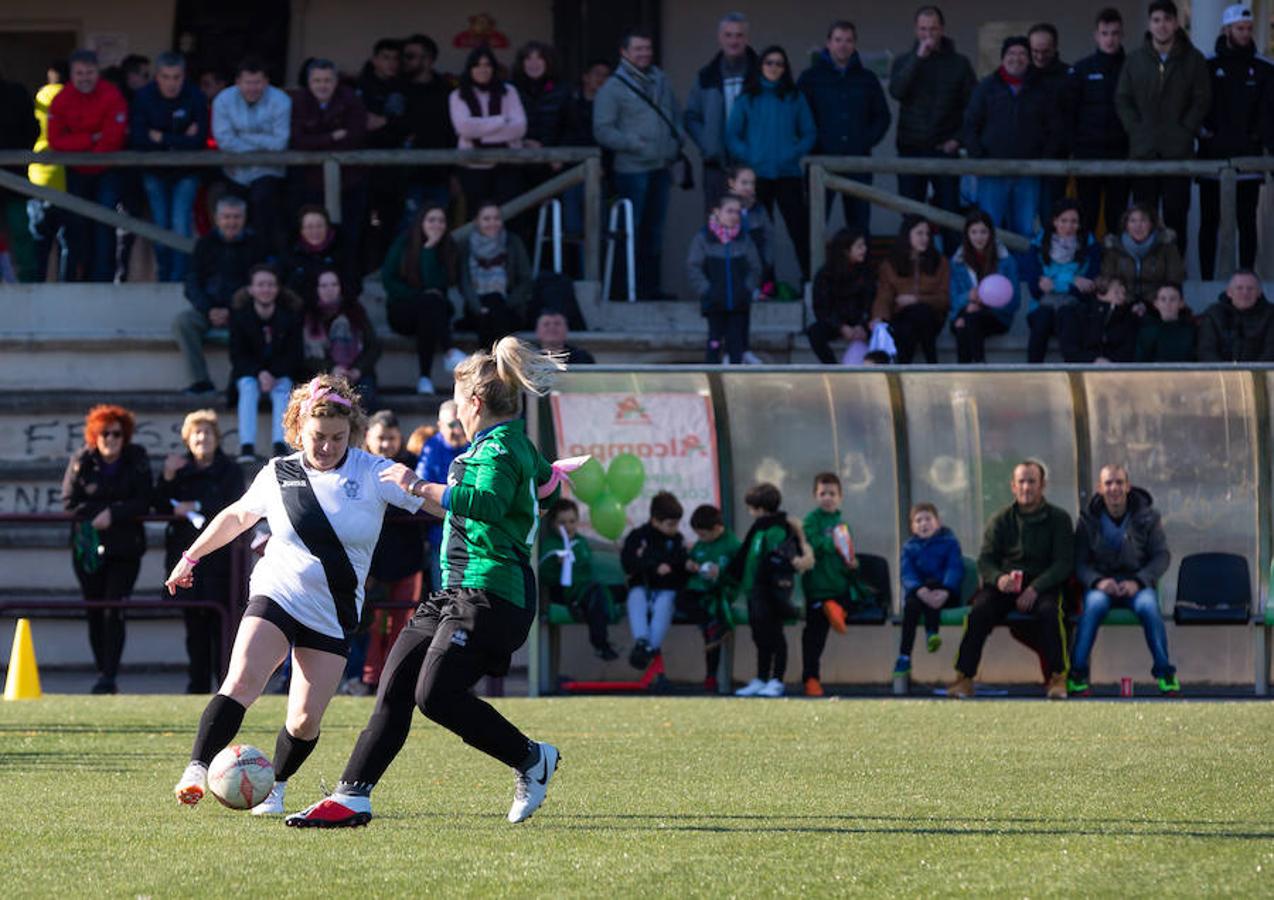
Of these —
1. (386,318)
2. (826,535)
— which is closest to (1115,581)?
(826,535)

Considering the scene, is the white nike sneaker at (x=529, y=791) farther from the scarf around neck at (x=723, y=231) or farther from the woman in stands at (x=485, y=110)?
the woman in stands at (x=485, y=110)

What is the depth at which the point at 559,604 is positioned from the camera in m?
15.0

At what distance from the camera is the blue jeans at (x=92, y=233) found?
1872 centimetres

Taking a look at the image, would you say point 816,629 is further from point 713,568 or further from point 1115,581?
point 1115,581

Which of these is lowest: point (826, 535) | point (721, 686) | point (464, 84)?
point (721, 686)

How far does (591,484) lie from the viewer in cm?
1530

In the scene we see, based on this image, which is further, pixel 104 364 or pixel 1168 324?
pixel 104 364

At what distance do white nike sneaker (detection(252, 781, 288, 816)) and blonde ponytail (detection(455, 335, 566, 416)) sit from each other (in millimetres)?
1568

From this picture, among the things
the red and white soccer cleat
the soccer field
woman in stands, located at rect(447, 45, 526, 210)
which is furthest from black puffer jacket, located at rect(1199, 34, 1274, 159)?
the red and white soccer cleat

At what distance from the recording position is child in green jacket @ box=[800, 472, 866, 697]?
588 inches

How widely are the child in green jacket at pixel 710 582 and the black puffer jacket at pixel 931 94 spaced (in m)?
4.60

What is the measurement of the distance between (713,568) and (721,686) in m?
0.82

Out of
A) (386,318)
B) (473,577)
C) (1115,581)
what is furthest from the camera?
(386,318)

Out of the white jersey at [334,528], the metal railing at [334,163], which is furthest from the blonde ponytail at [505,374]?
the metal railing at [334,163]
